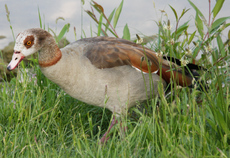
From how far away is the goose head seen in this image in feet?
9.78

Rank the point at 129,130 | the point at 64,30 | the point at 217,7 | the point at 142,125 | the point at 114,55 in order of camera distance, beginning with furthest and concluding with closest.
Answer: the point at 64,30, the point at 217,7, the point at 114,55, the point at 129,130, the point at 142,125

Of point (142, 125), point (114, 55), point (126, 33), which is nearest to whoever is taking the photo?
point (142, 125)

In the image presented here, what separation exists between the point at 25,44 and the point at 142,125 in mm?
1358

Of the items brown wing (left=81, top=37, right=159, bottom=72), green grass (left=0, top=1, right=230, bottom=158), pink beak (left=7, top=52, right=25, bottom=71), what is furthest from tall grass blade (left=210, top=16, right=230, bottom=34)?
pink beak (left=7, top=52, right=25, bottom=71)

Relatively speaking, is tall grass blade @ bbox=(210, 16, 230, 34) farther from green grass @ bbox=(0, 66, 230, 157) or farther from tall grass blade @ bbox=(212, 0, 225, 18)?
green grass @ bbox=(0, 66, 230, 157)

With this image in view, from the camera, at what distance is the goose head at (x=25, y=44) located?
298 cm

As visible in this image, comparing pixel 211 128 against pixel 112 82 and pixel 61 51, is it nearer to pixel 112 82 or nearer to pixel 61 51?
pixel 112 82

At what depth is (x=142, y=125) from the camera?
8.39ft

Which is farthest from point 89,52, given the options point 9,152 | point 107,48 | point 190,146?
point 190,146

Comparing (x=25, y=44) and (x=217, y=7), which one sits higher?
(x=217, y=7)

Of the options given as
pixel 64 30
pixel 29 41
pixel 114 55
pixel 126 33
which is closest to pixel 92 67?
pixel 114 55

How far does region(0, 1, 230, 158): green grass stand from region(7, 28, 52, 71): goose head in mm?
359

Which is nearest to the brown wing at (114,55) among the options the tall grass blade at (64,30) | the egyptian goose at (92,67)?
the egyptian goose at (92,67)

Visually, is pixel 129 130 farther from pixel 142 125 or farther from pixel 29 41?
pixel 29 41
